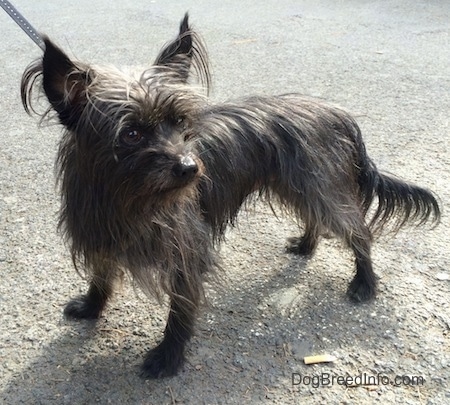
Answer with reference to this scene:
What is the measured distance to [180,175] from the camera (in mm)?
2311

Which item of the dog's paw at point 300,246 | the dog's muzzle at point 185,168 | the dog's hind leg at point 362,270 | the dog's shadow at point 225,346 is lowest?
the dog's shadow at point 225,346

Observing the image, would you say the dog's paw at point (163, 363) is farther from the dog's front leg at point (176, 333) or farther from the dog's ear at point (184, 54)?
the dog's ear at point (184, 54)

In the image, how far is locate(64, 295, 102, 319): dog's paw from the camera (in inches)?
127

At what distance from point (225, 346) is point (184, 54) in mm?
1542

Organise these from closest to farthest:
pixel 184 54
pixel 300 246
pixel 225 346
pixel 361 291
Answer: pixel 184 54 < pixel 225 346 < pixel 361 291 < pixel 300 246

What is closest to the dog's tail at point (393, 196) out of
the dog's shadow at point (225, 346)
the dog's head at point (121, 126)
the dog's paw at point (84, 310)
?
the dog's shadow at point (225, 346)

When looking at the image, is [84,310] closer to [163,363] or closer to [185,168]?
[163,363]

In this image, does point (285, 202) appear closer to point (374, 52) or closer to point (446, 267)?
point (446, 267)

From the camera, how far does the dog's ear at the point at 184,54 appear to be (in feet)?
8.63

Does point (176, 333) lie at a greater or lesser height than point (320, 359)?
greater

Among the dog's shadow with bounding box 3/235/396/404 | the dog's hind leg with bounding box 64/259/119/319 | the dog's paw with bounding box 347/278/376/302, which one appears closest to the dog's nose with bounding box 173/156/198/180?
the dog's hind leg with bounding box 64/259/119/319

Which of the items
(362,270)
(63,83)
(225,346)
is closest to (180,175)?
(63,83)

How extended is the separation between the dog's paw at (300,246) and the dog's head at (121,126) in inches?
59.3

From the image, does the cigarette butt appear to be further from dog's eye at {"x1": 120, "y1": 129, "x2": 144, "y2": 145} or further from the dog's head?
dog's eye at {"x1": 120, "y1": 129, "x2": 144, "y2": 145}
